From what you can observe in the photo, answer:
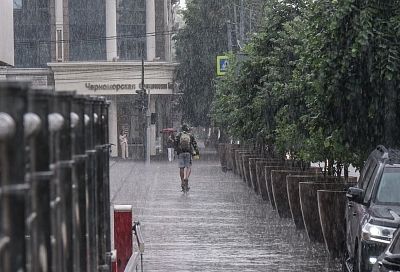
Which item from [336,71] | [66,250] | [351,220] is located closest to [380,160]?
[351,220]

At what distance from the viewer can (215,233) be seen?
1953cm

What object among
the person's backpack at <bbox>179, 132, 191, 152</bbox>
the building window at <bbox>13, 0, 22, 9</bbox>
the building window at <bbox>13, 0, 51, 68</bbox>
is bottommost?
the person's backpack at <bbox>179, 132, 191, 152</bbox>

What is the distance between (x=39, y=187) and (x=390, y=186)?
932 centimetres

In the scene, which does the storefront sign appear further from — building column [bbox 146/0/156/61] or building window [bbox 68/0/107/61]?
building column [bbox 146/0/156/61]

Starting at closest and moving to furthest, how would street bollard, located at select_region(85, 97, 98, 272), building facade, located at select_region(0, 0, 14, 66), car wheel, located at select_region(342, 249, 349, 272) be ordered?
street bollard, located at select_region(85, 97, 98, 272)
car wheel, located at select_region(342, 249, 349, 272)
building facade, located at select_region(0, 0, 14, 66)

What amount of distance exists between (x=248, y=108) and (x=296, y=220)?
365 inches

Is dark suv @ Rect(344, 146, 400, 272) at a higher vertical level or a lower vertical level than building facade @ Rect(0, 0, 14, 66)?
lower

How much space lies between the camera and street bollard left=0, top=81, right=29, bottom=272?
321 centimetres

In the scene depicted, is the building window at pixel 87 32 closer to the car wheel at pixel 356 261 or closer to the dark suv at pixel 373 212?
the dark suv at pixel 373 212

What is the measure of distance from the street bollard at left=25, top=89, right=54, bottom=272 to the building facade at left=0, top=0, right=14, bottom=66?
19.2m

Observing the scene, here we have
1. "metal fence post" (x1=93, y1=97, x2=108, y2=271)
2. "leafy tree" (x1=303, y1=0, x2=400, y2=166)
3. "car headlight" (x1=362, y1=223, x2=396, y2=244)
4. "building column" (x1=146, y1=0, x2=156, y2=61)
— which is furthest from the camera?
"building column" (x1=146, y1=0, x2=156, y2=61)

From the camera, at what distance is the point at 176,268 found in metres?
14.6

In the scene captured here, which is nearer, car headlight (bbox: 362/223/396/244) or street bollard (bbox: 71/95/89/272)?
street bollard (bbox: 71/95/89/272)

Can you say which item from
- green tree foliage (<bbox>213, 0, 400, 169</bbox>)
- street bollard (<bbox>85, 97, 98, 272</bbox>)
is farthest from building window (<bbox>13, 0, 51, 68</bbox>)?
street bollard (<bbox>85, 97, 98, 272</bbox>)
